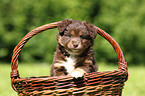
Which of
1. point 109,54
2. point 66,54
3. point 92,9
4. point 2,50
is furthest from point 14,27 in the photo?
point 66,54

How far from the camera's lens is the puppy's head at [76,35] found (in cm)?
353

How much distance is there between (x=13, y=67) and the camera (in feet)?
10.8

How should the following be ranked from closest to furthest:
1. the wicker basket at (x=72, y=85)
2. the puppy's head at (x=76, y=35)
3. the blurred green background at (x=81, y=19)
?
the wicker basket at (x=72, y=85) < the puppy's head at (x=76, y=35) < the blurred green background at (x=81, y=19)

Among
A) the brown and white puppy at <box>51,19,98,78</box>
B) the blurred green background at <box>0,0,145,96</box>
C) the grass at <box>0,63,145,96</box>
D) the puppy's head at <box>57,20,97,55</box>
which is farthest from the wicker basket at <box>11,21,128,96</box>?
the blurred green background at <box>0,0,145,96</box>

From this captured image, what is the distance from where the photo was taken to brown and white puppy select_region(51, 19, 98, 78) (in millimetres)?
3574

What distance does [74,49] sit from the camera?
3.48 meters

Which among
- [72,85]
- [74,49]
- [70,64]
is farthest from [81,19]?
[72,85]

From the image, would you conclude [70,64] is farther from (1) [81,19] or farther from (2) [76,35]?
(1) [81,19]

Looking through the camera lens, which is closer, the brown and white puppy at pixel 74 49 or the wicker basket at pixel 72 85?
the wicker basket at pixel 72 85

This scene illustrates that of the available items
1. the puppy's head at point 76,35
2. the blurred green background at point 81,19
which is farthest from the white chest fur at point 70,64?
the blurred green background at point 81,19

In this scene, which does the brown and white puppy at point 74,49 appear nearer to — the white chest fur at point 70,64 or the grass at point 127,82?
the white chest fur at point 70,64

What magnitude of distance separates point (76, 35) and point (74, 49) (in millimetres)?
255

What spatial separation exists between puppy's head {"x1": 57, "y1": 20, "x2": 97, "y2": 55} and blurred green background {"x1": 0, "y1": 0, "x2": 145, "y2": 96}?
12106 mm

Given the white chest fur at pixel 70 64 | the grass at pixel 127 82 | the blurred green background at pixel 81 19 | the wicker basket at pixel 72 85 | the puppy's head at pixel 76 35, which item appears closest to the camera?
the wicker basket at pixel 72 85
